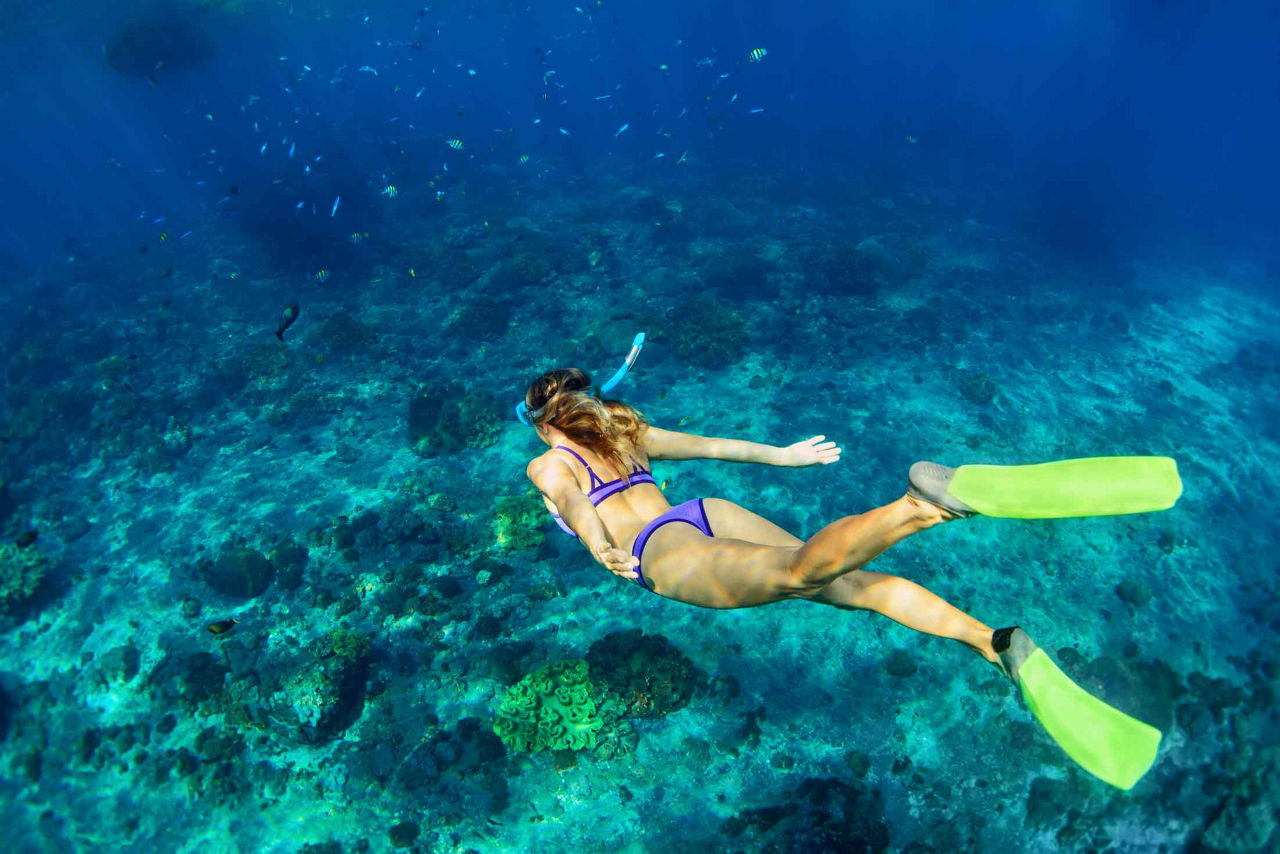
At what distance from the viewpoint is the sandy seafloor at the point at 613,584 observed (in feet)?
25.6

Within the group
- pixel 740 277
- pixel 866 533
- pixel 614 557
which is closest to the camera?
pixel 866 533

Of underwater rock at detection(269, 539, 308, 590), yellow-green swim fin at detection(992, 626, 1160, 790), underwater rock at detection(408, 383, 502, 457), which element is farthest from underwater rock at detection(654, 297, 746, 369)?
yellow-green swim fin at detection(992, 626, 1160, 790)

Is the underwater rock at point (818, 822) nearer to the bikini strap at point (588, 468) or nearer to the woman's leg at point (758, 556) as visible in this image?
the woman's leg at point (758, 556)

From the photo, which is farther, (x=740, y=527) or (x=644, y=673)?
(x=644, y=673)

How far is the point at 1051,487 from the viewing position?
2.55 meters

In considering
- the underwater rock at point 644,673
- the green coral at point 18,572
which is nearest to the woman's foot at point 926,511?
the underwater rock at point 644,673

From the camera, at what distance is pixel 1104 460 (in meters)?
2.56

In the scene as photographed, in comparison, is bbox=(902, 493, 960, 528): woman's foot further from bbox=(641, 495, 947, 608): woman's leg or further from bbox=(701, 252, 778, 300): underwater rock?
bbox=(701, 252, 778, 300): underwater rock

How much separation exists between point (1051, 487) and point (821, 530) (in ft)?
3.56

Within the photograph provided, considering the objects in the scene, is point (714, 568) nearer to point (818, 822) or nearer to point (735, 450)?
point (735, 450)

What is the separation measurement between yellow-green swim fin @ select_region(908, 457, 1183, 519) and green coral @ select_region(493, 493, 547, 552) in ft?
29.9

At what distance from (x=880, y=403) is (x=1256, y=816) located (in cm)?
904

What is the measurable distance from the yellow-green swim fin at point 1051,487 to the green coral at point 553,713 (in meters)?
7.09

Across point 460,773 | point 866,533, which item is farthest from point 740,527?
point 460,773
